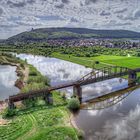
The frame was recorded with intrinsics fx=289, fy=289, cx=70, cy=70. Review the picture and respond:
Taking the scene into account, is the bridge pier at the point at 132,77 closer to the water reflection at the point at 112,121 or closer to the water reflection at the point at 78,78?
the water reflection at the point at 78,78

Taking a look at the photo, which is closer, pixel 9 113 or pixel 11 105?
pixel 9 113

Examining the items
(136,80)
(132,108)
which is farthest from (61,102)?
(136,80)

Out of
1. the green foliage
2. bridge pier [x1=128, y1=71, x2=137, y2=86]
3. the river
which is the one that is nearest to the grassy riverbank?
the green foliage

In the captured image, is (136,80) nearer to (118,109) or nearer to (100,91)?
(100,91)

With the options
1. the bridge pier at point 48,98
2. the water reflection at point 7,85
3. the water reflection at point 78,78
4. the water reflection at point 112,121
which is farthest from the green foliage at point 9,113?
the water reflection at point 78,78

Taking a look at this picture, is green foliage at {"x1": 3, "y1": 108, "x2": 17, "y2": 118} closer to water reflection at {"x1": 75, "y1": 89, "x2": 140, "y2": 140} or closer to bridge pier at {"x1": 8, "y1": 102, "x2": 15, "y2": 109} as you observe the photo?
bridge pier at {"x1": 8, "y1": 102, "x2": 15, "y2": 109}

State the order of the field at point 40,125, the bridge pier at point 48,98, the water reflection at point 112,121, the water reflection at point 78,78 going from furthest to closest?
the water reflection at point 78,78 < the bridge pier at point 48,98 < the water reflection at point 112,121 < the field at point 40,125

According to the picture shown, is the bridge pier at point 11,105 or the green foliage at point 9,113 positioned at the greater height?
the bridge pier at point 11,105

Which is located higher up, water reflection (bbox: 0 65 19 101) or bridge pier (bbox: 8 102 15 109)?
bridge pier (bbox: 8 102 15 109)

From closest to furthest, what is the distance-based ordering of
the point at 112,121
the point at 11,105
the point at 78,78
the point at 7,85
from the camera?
the point at 112,121, the point at 11,105, the point at 7,85, the point at 78,78

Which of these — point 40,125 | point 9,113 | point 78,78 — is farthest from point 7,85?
point 40,125

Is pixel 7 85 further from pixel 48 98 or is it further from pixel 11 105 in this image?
pixel 11 105
